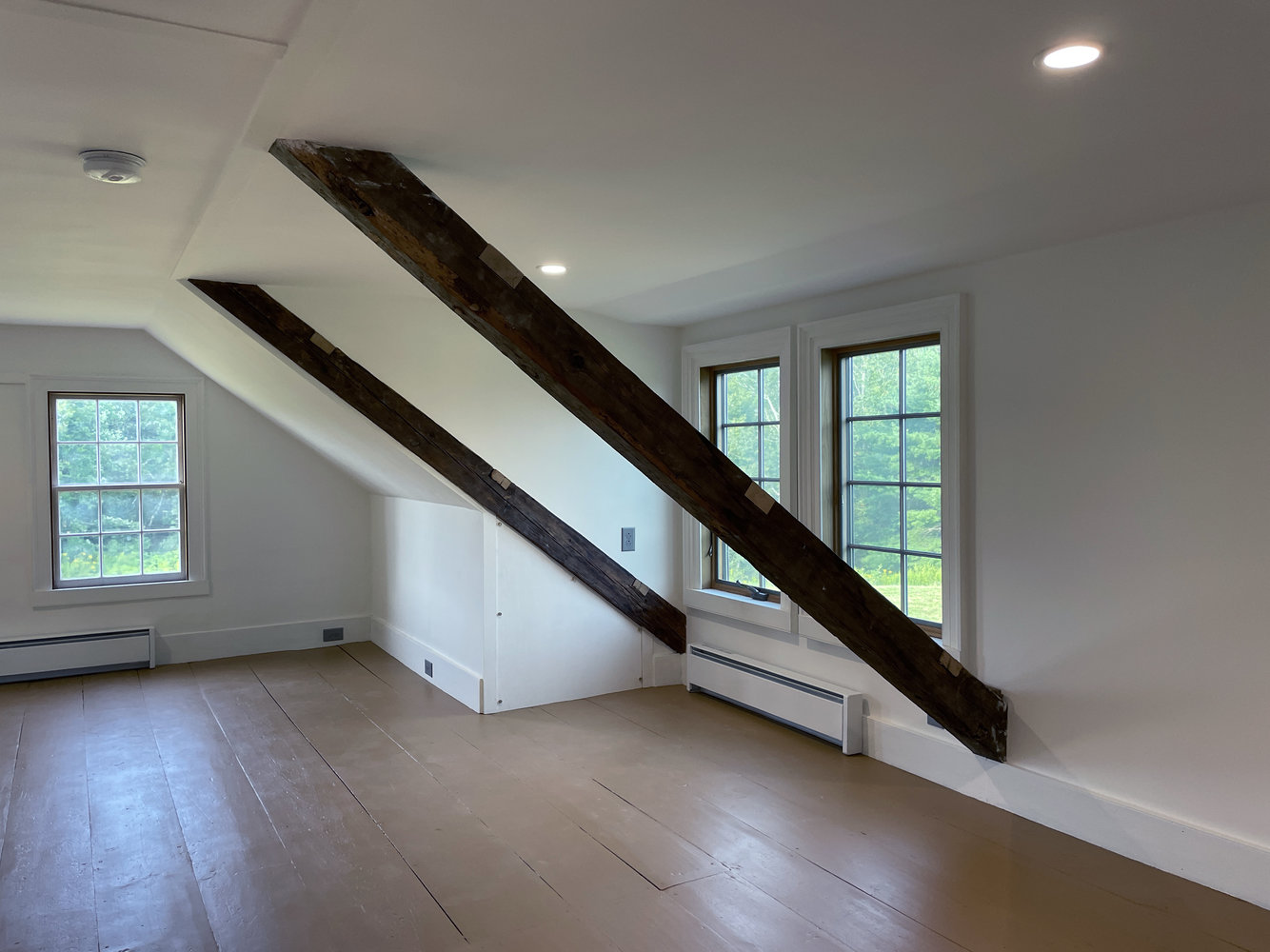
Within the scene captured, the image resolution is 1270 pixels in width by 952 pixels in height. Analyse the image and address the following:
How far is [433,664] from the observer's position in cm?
545

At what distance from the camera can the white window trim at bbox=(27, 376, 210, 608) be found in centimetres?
567

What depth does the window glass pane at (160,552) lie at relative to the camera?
20.0 ft

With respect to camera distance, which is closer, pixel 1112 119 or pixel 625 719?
pixel 1112 119

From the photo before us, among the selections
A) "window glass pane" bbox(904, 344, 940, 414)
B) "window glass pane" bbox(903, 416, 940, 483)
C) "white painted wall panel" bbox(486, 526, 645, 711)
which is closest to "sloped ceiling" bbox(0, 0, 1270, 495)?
"window glass pane" bbox(904, 344, 940, 414)

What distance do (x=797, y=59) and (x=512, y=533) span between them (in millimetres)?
3416

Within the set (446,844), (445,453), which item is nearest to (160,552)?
(445,453)

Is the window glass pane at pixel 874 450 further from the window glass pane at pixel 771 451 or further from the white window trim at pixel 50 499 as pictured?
the white window trim at pixel 50 499

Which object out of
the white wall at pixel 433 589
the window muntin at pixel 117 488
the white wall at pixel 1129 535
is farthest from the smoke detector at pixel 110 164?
the window muntin at pixel 117 488

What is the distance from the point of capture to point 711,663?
4.96 m

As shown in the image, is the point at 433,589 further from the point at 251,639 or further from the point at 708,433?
the point at 708,433

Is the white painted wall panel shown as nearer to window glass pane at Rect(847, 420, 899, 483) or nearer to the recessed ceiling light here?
window glass pane at Rect(847, 420, 899, 483)

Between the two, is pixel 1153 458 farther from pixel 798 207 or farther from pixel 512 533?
pixel 512 533

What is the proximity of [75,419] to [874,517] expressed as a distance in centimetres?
504

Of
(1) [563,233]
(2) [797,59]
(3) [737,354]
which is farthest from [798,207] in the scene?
(3) [737,354]
